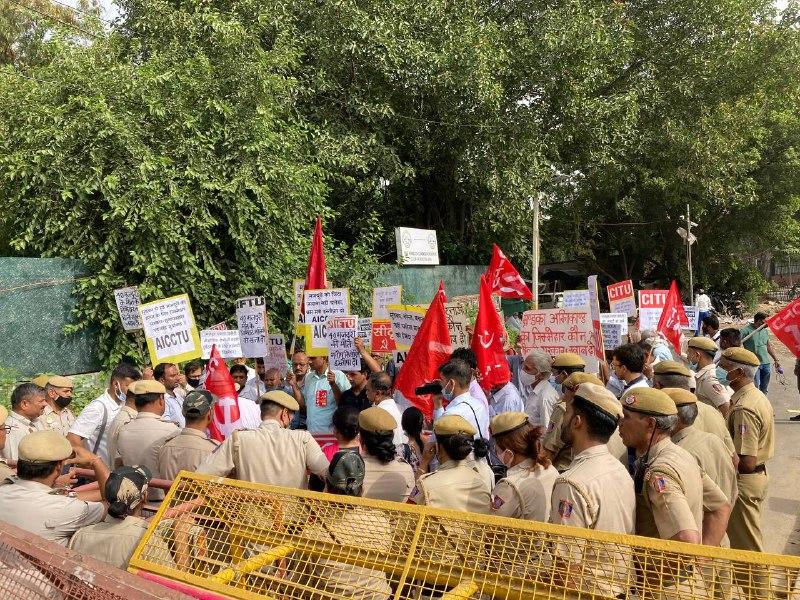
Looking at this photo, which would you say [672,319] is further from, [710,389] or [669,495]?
[669,495]

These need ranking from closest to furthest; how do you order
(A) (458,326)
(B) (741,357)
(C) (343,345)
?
(B) (741,357)
(C) (343,345)
(A) (458,326)

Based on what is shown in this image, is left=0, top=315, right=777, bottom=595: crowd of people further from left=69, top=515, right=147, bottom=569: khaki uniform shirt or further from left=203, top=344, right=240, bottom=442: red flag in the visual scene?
left=203, top=344, right=240, bottom=442: red flag

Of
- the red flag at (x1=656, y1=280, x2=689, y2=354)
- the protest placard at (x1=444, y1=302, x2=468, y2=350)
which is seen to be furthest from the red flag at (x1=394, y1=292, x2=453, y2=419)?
the red flag at (x1=656, y1=280, x2=689, y2=354)

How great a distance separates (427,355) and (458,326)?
1.67m

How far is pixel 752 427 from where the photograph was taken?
473 cm

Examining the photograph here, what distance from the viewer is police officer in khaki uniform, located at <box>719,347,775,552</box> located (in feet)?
15.2

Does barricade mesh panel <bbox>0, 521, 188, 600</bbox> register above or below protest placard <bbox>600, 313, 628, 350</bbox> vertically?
below

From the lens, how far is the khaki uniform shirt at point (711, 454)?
12.9ft

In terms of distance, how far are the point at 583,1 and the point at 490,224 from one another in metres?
6.43

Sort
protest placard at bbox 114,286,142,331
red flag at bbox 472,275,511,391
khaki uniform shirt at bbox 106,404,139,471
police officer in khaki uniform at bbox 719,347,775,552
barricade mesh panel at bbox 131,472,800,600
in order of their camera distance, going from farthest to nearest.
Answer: protest placard at bbox 114,286,142,331 < red flag at bbox 472,275,511,391 < khaki uniform shirt at bbox 106,404,139,471 < police officer in khaki uniform at bbox 719,347,775,552 < barricade mesh panel at bbox 131,472,800,600

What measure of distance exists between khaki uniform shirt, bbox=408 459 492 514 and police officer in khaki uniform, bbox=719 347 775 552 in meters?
2.22

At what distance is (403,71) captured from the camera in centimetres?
1555

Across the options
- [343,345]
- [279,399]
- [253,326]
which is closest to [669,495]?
[279,399]

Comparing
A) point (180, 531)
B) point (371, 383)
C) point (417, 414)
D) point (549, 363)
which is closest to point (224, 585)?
point (180, 531)
